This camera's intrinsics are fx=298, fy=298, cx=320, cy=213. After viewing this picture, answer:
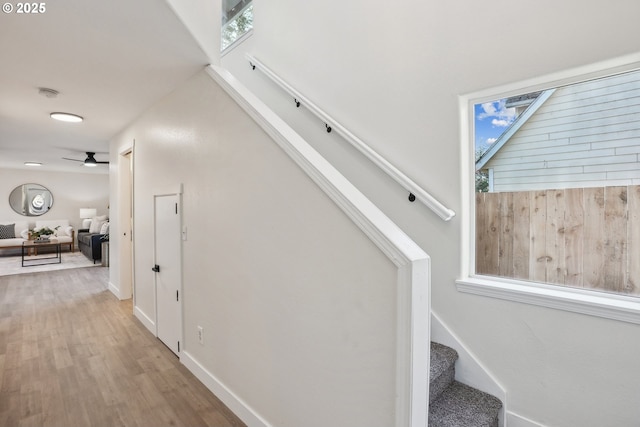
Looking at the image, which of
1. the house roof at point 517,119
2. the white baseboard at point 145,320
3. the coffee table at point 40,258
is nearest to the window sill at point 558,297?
the house roof at point 517,119

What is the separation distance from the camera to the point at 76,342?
122 inches

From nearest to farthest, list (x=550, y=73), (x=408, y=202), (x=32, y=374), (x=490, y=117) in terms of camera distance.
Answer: (x=550, y=73) < (x=490, y=117) < (x=408, y=202) < (x=32, y=374)

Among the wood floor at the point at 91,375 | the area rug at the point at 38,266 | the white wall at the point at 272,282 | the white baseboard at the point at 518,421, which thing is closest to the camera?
the white wall at the point at 272,282

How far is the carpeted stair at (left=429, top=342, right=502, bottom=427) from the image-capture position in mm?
1578

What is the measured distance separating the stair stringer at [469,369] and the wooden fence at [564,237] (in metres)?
0.47

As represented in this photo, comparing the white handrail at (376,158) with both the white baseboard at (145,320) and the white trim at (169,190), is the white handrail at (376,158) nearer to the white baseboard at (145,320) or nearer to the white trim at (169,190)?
the white trim at (169,190)

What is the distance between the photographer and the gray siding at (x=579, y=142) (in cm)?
158

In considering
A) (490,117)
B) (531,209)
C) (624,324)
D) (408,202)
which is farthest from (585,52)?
(624,324)

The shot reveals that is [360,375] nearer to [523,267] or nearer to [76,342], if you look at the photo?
[523,267]

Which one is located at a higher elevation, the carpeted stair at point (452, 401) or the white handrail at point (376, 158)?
the white handrail at point (376, 158)

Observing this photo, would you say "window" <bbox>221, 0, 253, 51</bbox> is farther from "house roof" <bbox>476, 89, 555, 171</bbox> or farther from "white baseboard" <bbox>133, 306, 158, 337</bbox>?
"white baseboard" <bbox>133, 306, 158, 337</bbox>

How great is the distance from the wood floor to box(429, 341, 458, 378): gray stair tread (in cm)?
127

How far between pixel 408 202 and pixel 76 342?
3616 mm

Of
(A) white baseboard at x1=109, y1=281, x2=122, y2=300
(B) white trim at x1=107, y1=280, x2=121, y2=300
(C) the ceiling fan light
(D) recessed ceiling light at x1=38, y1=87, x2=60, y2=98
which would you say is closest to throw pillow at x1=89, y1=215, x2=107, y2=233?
(B) white trim at x1=107, y1=280, x2=121, y2=300
